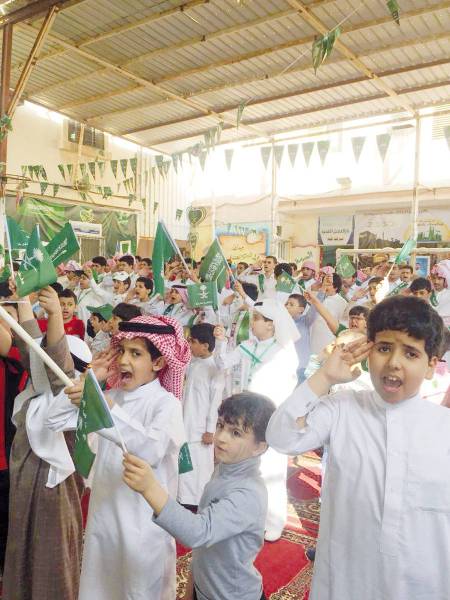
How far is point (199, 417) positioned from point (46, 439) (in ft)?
6.03

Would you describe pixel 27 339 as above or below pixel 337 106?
below

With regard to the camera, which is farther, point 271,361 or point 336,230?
point 336,230

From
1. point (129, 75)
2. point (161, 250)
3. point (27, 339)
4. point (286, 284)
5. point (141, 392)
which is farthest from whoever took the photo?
point (129, 75)

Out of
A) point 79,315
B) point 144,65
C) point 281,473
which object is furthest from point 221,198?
point 281,473

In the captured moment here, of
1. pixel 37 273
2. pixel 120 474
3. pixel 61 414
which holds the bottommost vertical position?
pixel 120 474

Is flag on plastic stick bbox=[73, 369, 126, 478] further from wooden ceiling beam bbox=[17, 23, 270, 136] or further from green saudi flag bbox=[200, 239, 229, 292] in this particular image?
wooden ceiling beam bbox=[17, 23, 270, 136]

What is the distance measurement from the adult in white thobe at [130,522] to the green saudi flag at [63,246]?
22.4 inches

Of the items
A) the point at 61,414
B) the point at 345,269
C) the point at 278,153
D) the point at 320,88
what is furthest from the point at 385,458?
the point at 278,153

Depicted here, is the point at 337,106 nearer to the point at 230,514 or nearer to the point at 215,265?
the point at 215,265

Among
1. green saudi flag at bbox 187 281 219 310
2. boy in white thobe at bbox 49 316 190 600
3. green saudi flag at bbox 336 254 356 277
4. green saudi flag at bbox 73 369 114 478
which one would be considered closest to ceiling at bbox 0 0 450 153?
green saudi flag at bbox 336 254 356 277

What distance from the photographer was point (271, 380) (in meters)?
3.33

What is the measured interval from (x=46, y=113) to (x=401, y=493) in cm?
1291

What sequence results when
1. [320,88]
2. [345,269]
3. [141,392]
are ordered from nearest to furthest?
[141,392], [345,269], [320,88]

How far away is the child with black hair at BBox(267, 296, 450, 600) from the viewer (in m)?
1.30
